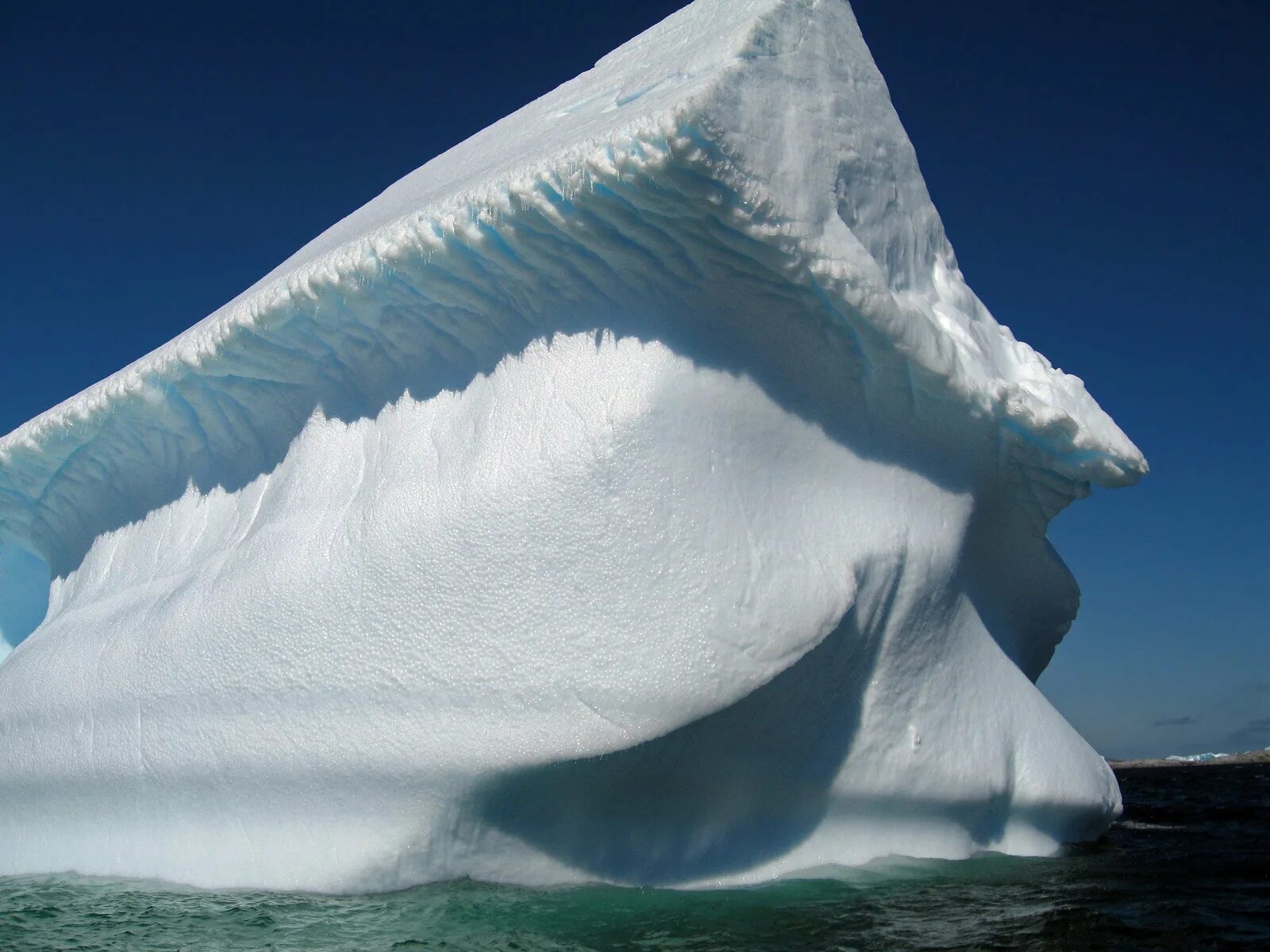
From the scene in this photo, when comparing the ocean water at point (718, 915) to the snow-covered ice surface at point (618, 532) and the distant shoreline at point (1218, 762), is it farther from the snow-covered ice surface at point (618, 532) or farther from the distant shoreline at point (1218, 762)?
the distant shoreline at point (1218, 762)

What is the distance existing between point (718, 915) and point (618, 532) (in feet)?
5.24

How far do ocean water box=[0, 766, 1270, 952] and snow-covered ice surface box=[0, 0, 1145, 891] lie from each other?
28 cm

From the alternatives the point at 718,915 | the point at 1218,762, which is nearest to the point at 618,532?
the point at 718,915

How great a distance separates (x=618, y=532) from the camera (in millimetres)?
4285

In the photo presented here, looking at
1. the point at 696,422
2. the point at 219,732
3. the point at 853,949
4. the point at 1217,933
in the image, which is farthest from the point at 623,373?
the point at 1217,933

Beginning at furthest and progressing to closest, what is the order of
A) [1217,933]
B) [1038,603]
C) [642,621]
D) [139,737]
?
[1038,603] → [139,737] → [642,621] → [1217,933]

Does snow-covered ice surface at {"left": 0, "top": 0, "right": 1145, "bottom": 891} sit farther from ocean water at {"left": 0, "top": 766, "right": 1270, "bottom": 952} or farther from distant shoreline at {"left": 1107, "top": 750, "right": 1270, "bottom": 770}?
distant shoreline at {"left": 1107, "top": 750, "right": 1270, "bottom": 770}

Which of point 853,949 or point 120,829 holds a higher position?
point 120,829

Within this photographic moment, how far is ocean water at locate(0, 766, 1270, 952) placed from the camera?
3.42 meters

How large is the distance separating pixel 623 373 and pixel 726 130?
1.12 metres

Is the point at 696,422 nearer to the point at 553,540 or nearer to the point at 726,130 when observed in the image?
the point at 553,540

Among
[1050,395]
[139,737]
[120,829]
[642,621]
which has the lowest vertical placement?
[120,829]

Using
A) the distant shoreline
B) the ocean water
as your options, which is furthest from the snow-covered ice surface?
the distant shoreline

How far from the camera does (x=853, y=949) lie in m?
3.28
